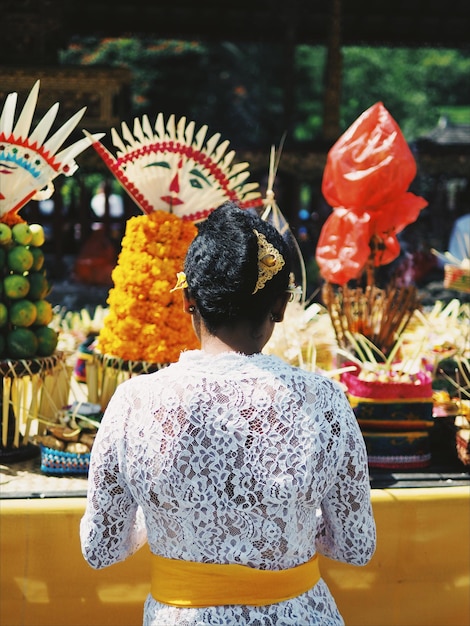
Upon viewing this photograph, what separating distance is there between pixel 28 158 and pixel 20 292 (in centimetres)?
34

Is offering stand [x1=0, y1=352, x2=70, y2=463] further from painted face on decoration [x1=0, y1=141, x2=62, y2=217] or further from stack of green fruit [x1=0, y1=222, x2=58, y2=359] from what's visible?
painted face on decoration [x1=0, y1=141, x2=62, y2=217]

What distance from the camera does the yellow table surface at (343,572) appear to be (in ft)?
6.06

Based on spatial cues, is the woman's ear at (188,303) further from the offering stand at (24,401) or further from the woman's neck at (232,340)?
the offering stand at (24,401)

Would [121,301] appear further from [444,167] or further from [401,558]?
[444,167]

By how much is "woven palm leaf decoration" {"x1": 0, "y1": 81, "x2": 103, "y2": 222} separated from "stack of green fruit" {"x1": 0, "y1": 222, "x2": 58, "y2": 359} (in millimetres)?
65

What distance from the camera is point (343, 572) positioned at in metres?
1.92

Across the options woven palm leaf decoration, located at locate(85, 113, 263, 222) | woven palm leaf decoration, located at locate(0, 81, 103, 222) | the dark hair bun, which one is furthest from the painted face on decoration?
the dark hair bun

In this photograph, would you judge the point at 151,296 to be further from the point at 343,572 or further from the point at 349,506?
the point at 349,506

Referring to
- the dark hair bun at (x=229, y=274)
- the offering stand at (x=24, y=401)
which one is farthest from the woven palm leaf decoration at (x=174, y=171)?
the dark hair bun at (x=229, y=274)

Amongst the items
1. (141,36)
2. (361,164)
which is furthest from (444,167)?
(361,164)

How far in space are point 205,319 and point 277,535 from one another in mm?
313

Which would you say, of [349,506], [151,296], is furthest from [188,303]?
[151,296]

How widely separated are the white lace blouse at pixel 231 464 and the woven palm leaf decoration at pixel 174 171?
1153 millimetres

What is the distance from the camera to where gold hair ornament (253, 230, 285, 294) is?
1148 mm
